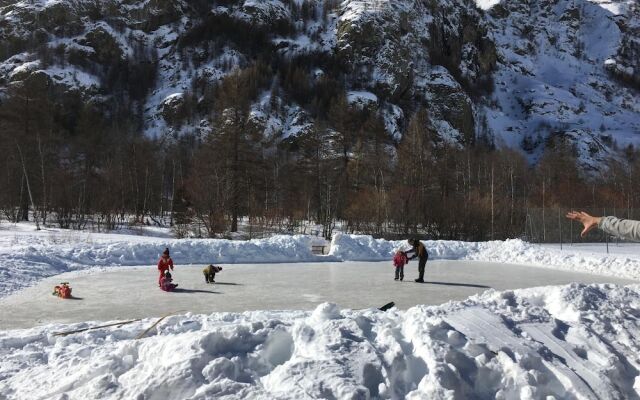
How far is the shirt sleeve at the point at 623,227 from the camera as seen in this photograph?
362cm

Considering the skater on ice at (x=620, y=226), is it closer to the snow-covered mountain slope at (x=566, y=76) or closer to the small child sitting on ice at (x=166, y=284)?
the small child sitting on ice at (x=166, y=284)

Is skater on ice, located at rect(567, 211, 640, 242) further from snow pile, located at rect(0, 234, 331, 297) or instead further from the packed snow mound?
snow pile, located at rect(0, 234, 331, 297)

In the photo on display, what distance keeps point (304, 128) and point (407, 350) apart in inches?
3059

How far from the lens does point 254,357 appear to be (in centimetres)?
478

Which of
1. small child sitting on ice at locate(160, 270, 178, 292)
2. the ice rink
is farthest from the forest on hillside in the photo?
small child sitting on ice at locate(160, 270, 178, 292)

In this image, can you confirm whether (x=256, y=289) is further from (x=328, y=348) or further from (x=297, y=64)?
(x=297, y=64)

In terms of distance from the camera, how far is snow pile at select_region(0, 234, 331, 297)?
45.5 ft

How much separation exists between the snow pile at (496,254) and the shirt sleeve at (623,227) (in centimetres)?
1510

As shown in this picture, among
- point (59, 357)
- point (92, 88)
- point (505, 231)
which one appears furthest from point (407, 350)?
point (92, 88)

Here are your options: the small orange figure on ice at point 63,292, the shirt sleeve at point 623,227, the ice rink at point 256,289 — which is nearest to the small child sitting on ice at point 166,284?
the ice rink at point 256,289

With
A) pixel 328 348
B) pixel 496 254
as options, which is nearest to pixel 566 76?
pixel 496 254

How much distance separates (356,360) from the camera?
15.1ft

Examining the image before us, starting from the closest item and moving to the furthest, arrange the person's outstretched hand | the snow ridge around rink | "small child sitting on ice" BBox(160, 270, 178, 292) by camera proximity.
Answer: the person's outstretched hand → "small child sitting on ice" BBox(160, 270, 178, 292) → the snow ridge around rink

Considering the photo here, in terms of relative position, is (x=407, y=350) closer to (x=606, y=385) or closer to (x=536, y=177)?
(x=606, y=385)
